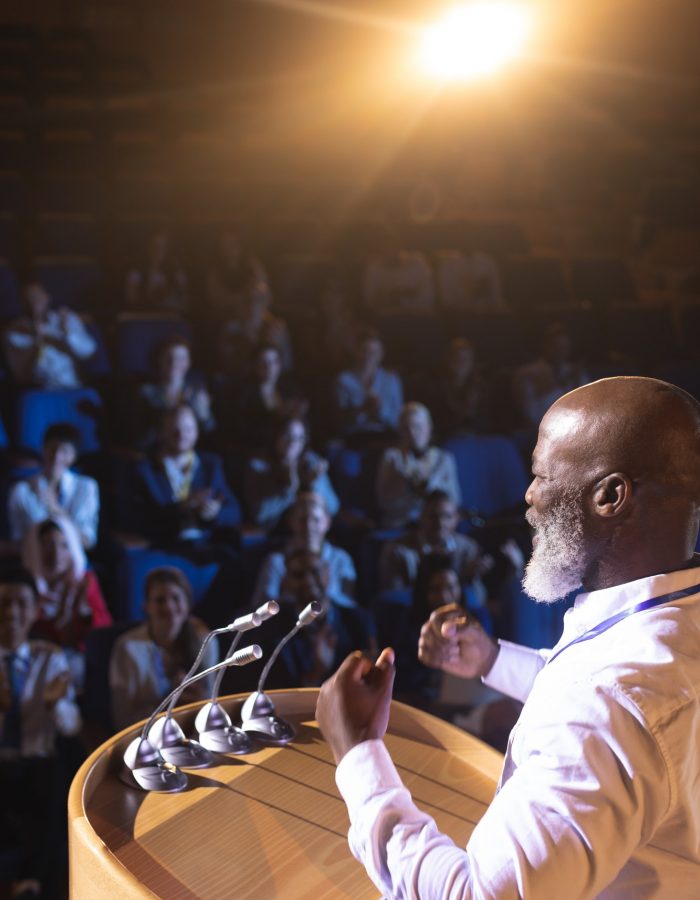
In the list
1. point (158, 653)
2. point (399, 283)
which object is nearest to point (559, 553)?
point (158, 653)

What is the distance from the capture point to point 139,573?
1.49 m

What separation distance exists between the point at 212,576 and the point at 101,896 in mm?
1070

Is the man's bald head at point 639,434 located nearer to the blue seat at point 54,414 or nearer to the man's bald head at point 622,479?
the man's bald head at point 622,479

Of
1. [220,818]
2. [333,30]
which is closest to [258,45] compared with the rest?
[333,30]

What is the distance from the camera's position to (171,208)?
7.92ft

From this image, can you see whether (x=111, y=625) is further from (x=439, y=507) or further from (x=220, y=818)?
(x=220, y=818)

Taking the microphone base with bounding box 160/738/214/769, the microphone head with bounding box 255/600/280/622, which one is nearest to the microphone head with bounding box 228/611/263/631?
the microphone head with bounding box 255/600/280/622

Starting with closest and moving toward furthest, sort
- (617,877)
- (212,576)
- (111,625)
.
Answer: (617,877)
(111,625)
(212,576)

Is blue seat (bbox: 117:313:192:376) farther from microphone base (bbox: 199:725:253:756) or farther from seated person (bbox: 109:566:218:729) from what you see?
microphone base (bbox: 199:725:253:756)

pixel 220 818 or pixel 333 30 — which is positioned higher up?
pixel 333 30

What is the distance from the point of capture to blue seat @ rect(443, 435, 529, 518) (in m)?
1.91

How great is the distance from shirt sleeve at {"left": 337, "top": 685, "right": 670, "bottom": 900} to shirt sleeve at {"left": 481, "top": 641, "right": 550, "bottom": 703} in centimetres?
22

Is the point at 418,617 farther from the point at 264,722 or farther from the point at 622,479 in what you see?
the point at 622,479

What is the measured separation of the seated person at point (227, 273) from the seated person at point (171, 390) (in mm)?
380
